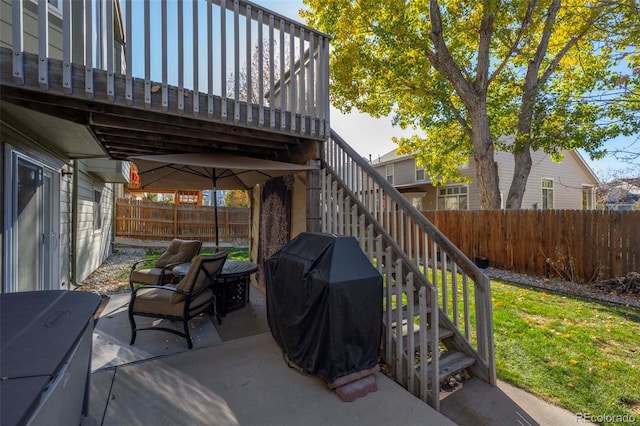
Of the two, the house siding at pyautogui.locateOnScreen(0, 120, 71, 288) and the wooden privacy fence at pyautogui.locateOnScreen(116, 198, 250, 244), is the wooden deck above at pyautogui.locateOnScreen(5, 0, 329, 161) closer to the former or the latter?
the house siding at pyautogui.locateOnScreen(0, 120, 71, 288)

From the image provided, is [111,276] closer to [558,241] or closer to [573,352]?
[573,352]

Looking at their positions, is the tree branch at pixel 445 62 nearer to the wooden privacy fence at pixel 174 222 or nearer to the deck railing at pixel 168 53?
the deck railing at pixel 168 53

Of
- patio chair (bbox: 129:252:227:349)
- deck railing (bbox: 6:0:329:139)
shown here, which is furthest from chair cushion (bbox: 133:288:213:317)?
deck railing (bbox: 6:0:329:139)

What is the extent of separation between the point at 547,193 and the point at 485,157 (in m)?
9.91

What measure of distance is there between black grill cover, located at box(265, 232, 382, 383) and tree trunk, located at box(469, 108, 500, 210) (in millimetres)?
7981

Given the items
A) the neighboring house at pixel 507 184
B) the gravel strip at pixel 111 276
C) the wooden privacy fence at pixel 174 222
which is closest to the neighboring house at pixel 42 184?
the gravel strip at pixel 111 276

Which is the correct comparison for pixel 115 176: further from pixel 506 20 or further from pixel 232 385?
pixel 506 20

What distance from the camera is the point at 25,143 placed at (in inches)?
138

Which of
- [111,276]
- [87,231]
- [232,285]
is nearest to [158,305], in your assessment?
[232,285]

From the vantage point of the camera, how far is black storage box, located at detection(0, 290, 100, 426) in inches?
39.6

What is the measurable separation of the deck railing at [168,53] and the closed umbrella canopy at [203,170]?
57cm

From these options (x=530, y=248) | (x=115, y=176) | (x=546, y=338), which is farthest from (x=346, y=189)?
(x=115, y=176)

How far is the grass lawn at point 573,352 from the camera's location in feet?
8.73

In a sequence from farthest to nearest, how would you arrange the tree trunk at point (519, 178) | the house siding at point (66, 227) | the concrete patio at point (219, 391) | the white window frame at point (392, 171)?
the white window frame at point (392, 171)
the tree trunk at point (519, 178)
the house siding at point (66, 227)
the concrete patio at point (219, 391)
